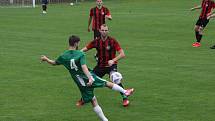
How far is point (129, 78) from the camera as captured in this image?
1533 centimetres

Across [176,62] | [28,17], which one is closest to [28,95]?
[176,62]

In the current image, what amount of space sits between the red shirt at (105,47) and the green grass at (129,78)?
98 centimetres

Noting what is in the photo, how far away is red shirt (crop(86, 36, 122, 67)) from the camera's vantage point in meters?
11.8

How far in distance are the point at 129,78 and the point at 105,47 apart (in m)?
3.63

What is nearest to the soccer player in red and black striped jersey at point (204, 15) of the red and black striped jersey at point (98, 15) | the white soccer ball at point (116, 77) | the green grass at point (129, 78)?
the green grass at point (129, 78)

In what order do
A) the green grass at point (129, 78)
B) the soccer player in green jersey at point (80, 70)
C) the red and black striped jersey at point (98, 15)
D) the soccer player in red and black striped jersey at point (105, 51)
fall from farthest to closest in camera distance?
the red and black striped jersey at point (98, 15), the soccer player in red and black striped jersey at point (105, 51), the green grass at point (129, 78), the soccer player in green jersey at point (80, 70)

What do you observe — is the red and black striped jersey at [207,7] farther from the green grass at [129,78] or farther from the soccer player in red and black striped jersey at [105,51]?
the soccer player in red and black striped jersey at [105,51]

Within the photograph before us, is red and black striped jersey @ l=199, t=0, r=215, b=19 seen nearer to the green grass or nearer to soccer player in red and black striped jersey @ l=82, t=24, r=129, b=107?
the green grass

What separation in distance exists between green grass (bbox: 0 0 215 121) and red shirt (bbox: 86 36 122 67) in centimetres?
98

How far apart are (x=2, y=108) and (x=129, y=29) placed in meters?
19.2

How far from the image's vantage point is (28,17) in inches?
1571

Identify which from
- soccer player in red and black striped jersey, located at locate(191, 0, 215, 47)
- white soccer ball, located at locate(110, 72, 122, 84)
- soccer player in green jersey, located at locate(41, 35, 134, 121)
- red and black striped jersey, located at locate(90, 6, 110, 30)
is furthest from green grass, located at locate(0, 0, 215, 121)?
red and black striped jersey, located at locate(90, 6, 110, 30)

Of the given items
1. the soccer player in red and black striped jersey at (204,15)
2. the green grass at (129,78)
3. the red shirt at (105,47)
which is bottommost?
the green grass at (129,78)

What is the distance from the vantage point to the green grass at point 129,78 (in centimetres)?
1128
